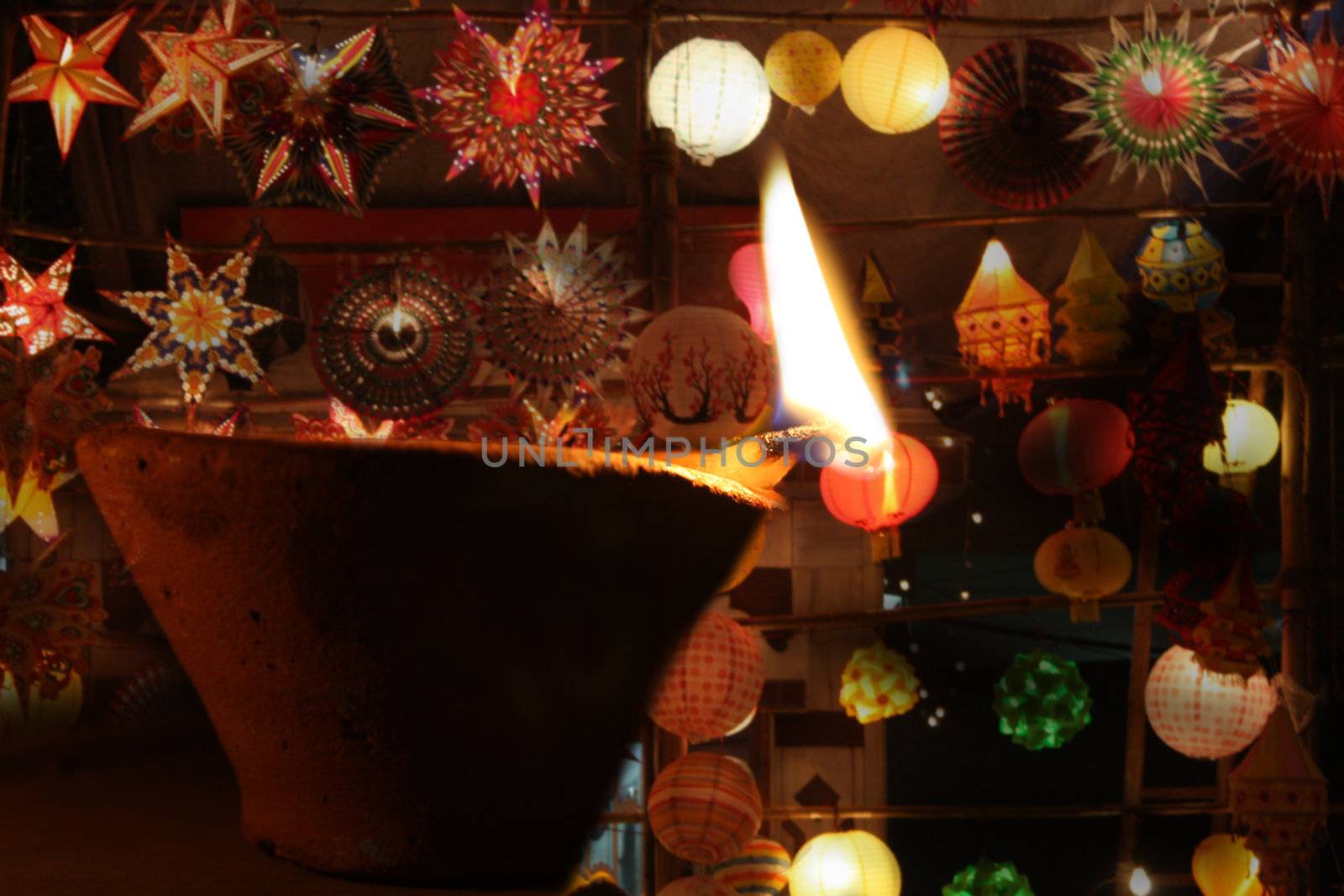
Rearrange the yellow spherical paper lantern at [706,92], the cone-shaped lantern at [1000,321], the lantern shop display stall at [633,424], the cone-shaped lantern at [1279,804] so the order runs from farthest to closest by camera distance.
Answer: the cone-shaped lantern at [1000,321] < the yellow spherical paper lantern at [706,92] < the cone-shaped lantern at [1279,804] < the lantern shop display stall at [633,424]

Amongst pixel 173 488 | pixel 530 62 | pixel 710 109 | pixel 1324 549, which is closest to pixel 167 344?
pixel 530 62

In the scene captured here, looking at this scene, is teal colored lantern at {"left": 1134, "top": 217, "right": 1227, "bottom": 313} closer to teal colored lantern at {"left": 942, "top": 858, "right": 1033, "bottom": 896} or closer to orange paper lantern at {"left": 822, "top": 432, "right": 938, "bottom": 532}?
orange paper lantern at {"left": 822, "top": 432, "right": 938, "bottom": 532}

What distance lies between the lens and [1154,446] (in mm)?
4613

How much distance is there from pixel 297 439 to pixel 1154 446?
4.28 metres

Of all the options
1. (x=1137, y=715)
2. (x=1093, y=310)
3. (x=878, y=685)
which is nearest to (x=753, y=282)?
(x=1093, y=310)

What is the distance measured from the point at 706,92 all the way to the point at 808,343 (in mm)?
3005

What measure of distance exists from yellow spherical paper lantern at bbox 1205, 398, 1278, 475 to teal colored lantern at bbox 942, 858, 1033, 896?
187cm

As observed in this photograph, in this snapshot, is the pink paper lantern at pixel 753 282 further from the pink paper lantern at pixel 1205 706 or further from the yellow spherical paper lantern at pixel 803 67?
the pink paper lantern at pixel 1205 706

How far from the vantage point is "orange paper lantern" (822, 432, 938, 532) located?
4723 mm

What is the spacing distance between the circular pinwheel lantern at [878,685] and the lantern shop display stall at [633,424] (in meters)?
0.02

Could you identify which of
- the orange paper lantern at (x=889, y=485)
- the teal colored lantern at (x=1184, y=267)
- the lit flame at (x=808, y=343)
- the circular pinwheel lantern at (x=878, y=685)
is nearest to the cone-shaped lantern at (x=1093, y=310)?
the teal colored lantern at (x=1184, y=267)

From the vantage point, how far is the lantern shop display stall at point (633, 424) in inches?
37.0

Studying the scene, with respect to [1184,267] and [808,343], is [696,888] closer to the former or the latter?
[808,343]

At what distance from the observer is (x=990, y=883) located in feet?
16.2
